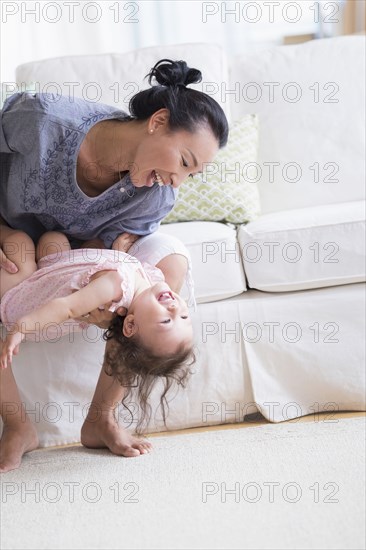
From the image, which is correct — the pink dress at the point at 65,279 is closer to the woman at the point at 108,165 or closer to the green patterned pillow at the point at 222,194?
the woman at the point at 108,165

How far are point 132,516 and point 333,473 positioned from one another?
45cm

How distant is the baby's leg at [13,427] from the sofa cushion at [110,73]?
1.02m

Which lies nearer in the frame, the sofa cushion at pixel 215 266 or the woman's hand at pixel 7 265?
the woman's hand at pixel 7 265

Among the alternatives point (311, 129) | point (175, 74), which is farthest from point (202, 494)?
point (311, 129)

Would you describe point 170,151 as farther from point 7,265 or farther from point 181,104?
point 7,265

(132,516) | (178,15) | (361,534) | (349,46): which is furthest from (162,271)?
(178,15)

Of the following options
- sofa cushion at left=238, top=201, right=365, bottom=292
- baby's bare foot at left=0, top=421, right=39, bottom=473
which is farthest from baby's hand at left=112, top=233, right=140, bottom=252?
baby's bare foot at left=0, top=421, right=39, bottom=473

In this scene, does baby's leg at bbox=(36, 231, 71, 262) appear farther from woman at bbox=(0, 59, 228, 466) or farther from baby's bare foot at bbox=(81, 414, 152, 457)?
baby's bare foot at bbox=(81, 414, 152, 457)

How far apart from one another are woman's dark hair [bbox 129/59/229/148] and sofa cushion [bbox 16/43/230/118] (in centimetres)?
75

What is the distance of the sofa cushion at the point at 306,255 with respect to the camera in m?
2.17

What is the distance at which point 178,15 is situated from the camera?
160 inches

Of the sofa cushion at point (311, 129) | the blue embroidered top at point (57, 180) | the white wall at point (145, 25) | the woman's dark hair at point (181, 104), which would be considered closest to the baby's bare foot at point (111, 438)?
the blue embroidered top at point (57, 180)

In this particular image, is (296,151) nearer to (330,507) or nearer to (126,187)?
(126,187)

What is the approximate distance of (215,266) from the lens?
7.06ft
